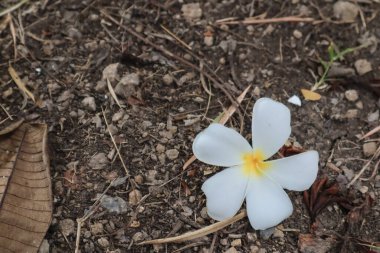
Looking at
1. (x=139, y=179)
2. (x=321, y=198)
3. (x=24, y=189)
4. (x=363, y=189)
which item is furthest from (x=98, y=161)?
(x=363, y=189)

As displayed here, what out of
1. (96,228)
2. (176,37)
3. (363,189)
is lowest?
(363,189)

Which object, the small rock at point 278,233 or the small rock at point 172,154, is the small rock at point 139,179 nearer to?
the small rock at point 172,154

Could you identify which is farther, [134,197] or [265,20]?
[265,20]

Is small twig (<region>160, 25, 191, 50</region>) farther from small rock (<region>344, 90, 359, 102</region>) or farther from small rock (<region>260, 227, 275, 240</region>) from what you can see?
small rock (<region>260, 227, 275, 240</region>)

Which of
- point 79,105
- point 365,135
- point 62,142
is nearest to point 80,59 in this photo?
point 79,105

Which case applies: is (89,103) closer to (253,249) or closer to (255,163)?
(255,163)

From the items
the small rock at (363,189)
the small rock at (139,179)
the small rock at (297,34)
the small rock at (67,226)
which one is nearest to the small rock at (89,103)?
the small rock at (139,179)
